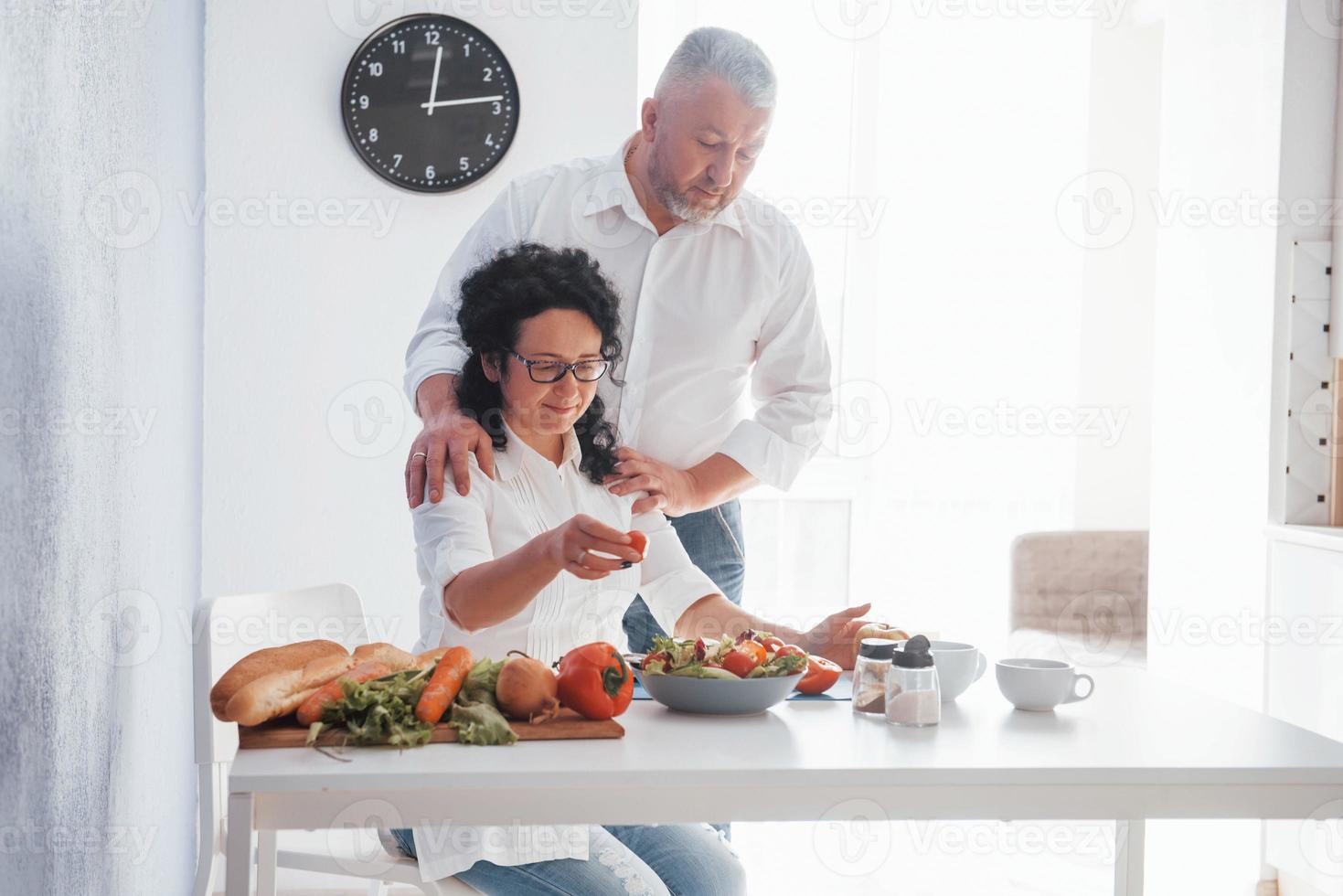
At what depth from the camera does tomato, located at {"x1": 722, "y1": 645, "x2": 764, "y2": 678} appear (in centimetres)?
130

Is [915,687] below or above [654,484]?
below

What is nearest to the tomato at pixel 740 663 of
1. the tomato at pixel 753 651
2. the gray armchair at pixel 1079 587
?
the tomato at pixel 753 651

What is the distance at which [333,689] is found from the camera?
1175 millimetres

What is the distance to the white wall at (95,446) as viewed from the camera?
132 cm

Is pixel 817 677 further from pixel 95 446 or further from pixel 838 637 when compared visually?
pixel 95 446

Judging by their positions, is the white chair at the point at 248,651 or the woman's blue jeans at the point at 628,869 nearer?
the woman's blue jeans at the point at 628,869

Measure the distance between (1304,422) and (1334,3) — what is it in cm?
89

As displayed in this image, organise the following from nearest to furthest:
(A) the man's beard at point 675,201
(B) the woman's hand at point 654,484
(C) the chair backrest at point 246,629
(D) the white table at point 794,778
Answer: (D) the white table at point 794,778 → (C) the chair backrest at point 246,629 → (B) the woman's hand at point 654,484 → (A) the man's beard at point 675,201

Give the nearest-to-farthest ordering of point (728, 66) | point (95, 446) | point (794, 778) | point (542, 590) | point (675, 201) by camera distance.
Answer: point (794, 778) → point (542, 590) → point (95, 446) → point (728, 66) → point (675, 201)

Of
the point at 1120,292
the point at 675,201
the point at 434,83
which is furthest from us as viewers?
the point at 1120,292

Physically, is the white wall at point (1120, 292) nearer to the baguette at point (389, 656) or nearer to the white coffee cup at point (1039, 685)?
the white coffee cup at point (1039, 685)

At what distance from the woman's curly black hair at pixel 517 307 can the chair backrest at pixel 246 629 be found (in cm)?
40

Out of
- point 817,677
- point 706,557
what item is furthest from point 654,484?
point 817,677

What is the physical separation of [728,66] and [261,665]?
3.66 ft
